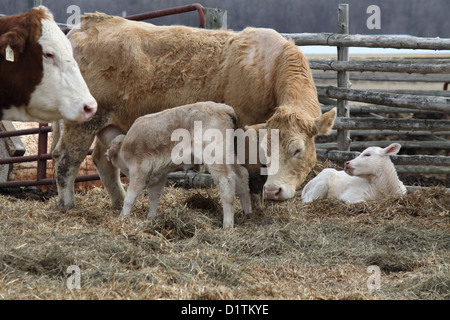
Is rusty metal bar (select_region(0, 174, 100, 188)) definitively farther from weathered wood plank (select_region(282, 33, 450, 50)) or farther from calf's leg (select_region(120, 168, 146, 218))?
weathered wood plank (select_region(282, 33, 450, 50))

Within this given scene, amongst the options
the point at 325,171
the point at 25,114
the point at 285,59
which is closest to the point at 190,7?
the point at 285,59

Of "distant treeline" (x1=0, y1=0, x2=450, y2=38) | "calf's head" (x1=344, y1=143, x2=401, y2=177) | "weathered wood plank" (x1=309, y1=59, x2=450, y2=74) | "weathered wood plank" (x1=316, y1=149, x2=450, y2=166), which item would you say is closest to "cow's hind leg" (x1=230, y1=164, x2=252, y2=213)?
"calf's head" (x1=344, y1=143, x2=401, y2=177)

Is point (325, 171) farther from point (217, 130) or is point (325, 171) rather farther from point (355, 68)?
point (217, 130)

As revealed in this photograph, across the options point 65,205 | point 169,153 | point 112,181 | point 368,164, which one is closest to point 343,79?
point 368,164

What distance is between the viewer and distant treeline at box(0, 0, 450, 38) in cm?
1271

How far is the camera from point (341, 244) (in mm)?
5496

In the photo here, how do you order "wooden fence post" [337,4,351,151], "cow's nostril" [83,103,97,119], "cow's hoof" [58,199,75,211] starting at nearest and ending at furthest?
"cow's nostril" [83,103,97,119]
"cow's hoof" [58,199,75,211]
"wooden fence post" [337,4,351,151]

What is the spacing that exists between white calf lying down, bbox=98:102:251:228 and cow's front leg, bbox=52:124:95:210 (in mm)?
928

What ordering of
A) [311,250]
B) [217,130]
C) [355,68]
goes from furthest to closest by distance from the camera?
[355,68] → [217,130] → [311,250]

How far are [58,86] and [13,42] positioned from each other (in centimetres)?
49

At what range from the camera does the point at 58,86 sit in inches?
212

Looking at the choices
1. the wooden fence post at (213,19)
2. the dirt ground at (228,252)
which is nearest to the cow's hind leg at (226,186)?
the dirt ground at (228,252)


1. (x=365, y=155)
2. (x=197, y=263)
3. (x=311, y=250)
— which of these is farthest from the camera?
(x=365, y=155)
